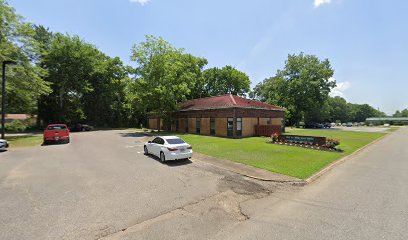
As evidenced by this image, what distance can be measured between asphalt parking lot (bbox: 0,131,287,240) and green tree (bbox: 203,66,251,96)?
45466 millimetres

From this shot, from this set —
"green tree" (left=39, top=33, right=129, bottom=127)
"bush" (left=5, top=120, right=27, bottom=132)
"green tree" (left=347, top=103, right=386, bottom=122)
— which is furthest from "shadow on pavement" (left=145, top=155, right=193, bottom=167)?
"green tree" (left=347, top=103, right=386, bottom=122)

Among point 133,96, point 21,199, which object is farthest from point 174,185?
point 133,96

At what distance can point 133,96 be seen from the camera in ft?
105

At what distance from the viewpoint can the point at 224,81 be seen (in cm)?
5347

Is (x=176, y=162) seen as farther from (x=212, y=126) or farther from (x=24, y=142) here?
(x=24, y=142)

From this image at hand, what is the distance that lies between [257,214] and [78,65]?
45.9 metres

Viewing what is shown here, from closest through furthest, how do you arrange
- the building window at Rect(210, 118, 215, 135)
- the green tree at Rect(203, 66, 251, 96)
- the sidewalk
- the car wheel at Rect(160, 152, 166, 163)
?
the sidewalk → the car wheel at Rect(160, 152, 166, 163) → the building window at Rect(210, 118, 215, 135) → the green tree at Rect(203, 66, 251, 96)

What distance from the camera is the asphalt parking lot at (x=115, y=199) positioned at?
14.8 ft

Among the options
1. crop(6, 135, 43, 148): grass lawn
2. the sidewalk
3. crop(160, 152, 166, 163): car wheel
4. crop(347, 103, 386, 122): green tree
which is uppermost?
crop(347, 103, 386, 122): green tree

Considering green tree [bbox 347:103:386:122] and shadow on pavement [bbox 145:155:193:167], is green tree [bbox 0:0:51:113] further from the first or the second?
green tree [bbox 347:103:386:122]

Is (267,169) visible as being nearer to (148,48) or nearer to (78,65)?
(148,48)

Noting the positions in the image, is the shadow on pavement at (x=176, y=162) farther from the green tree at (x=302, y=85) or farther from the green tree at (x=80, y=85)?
the green tree at (x=302, y=85)

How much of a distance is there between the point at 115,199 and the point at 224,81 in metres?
49.8

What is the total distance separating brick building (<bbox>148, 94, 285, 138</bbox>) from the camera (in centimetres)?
2481
